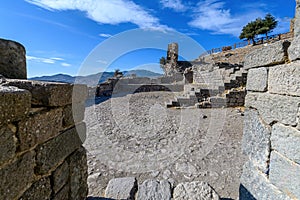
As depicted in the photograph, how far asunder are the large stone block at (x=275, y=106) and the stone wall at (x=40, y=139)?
5.84 feet

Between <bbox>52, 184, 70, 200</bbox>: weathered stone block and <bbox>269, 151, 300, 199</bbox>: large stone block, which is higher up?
<bbox>269, 151, 300, 199</bbox>: large stone block

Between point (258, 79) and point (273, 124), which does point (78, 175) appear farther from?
point (258, 79)

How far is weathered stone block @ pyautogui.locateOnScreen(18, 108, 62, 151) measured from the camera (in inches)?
43.3

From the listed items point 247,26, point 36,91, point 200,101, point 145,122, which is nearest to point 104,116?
point 145,122

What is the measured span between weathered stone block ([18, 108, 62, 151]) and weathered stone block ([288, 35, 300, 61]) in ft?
6.27

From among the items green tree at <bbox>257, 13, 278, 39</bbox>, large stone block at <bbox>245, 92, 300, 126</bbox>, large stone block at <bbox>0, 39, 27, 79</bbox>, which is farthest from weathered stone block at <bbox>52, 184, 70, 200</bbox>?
green tree at <bbox>257, 13, 278, 39</bbox>

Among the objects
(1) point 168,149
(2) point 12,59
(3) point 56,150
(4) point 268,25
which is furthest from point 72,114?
(4) point 268,25

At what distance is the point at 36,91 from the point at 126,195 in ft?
6.02

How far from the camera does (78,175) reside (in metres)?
1.94

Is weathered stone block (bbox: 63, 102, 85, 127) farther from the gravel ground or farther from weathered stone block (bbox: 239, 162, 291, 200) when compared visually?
weathered stone block (bbox: 239, 162, 291, 200)

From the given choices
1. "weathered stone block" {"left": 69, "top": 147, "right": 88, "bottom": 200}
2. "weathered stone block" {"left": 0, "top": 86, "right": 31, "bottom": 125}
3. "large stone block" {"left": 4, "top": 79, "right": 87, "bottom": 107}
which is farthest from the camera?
"weathered stone block" {"left": 69, "top": 147, "right": 88, "bottom": 200}

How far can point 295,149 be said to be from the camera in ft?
4.80

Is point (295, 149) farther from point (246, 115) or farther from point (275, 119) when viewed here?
point (246, 115)

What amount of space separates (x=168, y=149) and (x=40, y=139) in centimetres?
326
